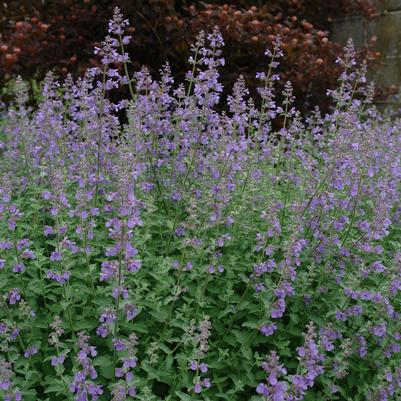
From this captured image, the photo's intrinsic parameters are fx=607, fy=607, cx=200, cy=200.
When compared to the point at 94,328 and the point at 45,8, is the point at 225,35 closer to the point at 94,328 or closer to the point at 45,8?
the point at 45,8

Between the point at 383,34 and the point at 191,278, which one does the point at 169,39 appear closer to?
the point at 383,34

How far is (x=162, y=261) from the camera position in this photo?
3.43 m

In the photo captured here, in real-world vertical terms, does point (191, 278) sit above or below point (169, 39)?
below

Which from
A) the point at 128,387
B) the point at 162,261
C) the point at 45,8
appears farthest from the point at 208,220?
the point at 45,8

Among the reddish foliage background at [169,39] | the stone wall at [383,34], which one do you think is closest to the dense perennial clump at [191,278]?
the reddish foliage background at [169,39]

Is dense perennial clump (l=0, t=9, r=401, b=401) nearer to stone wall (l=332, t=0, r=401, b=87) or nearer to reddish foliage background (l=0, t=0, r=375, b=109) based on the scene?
reddish foliage background (l=0, t=0, r=375, b=109)

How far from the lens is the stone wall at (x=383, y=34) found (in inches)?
379

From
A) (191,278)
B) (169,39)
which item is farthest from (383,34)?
(191,278)

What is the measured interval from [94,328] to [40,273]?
444 millimetres

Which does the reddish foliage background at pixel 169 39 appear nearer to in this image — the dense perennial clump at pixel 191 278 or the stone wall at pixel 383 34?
the stone wall at pixel 383 34

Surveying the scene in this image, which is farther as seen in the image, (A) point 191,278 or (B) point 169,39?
(B) point 169,39

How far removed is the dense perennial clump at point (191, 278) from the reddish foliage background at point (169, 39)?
12.1ft

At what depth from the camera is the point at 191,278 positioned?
3.38 metres

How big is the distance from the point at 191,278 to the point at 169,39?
17.1 ft
